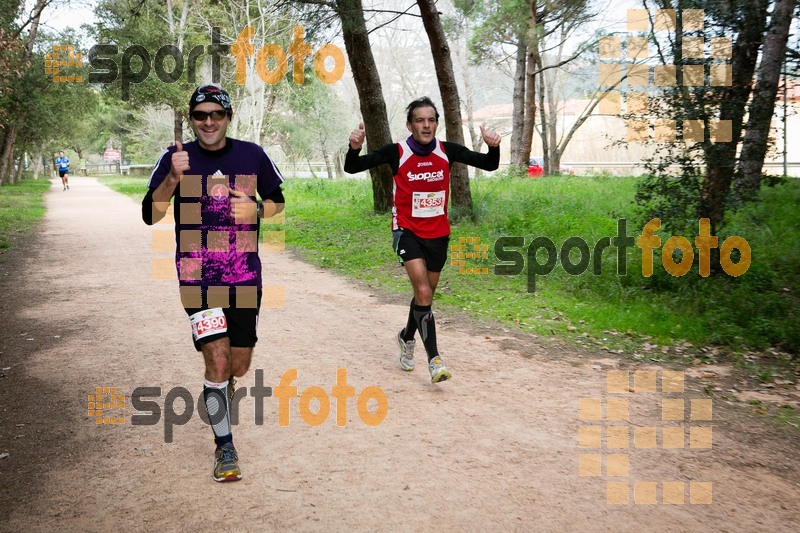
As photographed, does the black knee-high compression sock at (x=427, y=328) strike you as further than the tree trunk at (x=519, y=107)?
No

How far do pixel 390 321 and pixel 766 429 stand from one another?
4563 millimetres

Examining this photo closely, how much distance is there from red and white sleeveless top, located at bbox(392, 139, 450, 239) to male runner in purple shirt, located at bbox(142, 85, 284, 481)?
1891 millimetres

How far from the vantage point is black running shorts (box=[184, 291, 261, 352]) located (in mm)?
4098

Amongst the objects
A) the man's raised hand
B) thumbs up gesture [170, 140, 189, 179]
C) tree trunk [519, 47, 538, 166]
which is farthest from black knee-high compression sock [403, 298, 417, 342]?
tree trunk [519, 47, 538, 166]

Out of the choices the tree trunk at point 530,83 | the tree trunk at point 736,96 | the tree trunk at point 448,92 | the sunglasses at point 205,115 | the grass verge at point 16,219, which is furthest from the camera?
the tree trunk at point 530,83

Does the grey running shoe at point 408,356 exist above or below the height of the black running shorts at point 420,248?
below

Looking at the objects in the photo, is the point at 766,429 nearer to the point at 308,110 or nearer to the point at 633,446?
the point at 633,446

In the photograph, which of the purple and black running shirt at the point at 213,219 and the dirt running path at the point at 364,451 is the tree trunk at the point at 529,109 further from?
the purple and black running shirt at the point at 213,219

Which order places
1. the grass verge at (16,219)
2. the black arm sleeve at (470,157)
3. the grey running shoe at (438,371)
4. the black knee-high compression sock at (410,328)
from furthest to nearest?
1. the grass verge at (16,219)
2. the black knee-high compression sock at (410,328)
3. the black arm sleeve at (470,157)
4. the grey running shoe at (438,371)

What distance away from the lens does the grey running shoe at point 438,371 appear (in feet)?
18.7

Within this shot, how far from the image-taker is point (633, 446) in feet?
15.5

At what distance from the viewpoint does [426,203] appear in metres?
5.98

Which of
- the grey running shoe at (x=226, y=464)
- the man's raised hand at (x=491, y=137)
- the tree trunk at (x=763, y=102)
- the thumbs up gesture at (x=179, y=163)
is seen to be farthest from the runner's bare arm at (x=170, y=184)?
the tree trunk at (x=763, y=102)

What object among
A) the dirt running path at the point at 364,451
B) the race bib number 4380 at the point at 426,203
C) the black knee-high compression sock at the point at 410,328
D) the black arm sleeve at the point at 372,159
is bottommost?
the dirt running path at the point at 364,451
